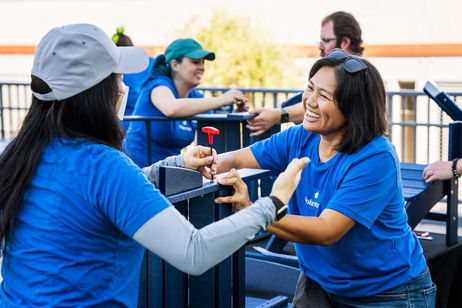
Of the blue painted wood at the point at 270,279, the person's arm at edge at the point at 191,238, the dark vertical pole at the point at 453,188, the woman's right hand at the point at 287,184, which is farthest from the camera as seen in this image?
the dark vertical pole at the point at 453,188

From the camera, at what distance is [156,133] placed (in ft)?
16.9

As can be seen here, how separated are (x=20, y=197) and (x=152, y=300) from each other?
28.7 inches

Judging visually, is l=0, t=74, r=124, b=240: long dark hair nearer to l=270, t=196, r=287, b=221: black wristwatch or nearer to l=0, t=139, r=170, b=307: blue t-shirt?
l=0, t=139, r=170, b=307: blue t-shirt

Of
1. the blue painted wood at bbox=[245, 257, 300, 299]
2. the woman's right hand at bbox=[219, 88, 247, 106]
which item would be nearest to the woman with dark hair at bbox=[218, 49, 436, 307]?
the blue painted wood at bbox=[245, 257, 300, 299]

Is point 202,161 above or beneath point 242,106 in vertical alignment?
beneath

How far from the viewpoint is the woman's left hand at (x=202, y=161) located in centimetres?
266

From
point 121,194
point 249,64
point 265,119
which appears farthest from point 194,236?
point 249,64

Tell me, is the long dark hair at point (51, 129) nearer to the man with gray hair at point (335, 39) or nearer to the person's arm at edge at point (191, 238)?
the person's arm at edge at point (191, 238)

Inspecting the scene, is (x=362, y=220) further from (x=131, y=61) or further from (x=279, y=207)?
(x=131, y=61)

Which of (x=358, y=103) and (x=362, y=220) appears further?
(x=358, y=103)

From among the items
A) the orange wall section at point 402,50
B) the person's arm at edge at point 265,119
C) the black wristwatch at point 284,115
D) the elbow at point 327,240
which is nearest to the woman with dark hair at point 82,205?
the elbow at point 327,240

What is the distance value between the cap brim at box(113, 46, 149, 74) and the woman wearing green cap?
2825mm

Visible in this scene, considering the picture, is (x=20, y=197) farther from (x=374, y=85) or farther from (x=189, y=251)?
(x=374, y=85)

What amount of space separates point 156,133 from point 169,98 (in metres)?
0.30
